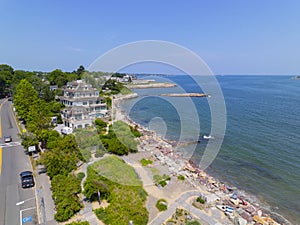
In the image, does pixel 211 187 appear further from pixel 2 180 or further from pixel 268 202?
pixel 2 180

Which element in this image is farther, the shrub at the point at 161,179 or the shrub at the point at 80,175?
the shrub at the point at 161,179

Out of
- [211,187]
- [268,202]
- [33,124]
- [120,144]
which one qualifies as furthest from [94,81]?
[268,202]

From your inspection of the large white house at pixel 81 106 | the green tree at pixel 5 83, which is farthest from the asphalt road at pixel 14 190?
the green tree at pixel 5 83

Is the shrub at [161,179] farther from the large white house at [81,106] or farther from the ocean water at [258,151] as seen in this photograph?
the large white house at [81,106]

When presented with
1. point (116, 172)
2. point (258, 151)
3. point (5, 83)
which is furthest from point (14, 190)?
point (5, 83)

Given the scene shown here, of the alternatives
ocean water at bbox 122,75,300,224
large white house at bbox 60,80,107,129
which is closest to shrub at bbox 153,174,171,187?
ocean water at bbox 122,75,300,224
